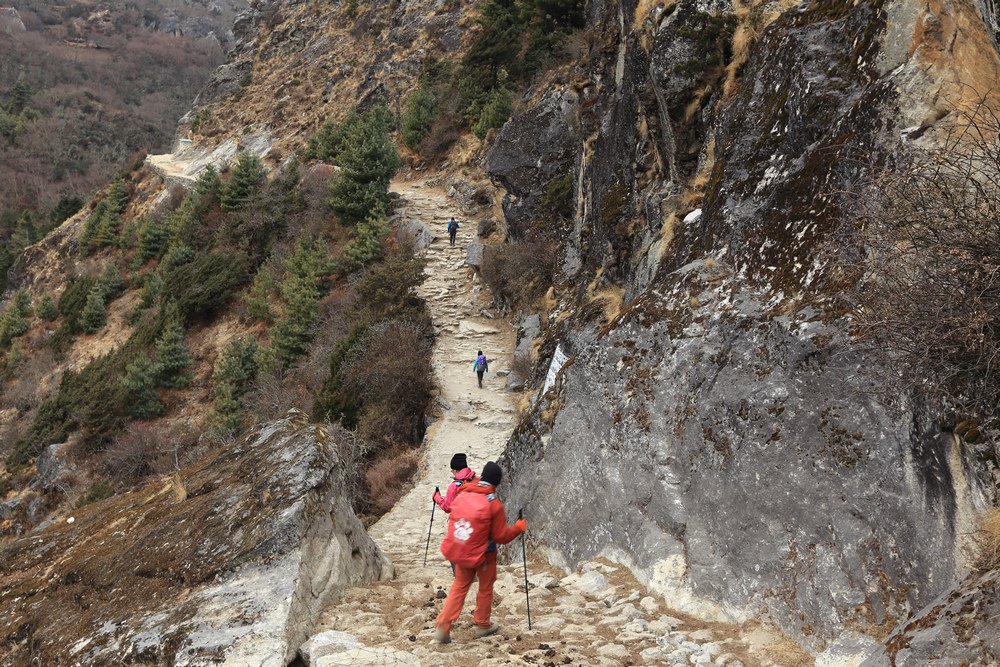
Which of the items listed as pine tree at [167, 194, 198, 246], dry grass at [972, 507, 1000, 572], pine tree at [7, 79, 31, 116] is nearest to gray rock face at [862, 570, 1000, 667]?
dry grass at [972, 507, 1000, 572]

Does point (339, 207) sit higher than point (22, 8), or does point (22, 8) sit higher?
point (22, 8)

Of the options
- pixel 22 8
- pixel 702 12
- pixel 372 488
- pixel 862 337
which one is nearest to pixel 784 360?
pixel 862 337

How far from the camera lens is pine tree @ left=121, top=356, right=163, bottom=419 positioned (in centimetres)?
2250

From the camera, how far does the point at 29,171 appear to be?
59062mm

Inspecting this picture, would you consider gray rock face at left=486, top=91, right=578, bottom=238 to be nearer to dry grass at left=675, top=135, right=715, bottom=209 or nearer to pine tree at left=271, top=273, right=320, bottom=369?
pine tree at left=271, top=273, right=320, bottom=369

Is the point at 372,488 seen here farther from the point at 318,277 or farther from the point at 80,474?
the point at 80,474

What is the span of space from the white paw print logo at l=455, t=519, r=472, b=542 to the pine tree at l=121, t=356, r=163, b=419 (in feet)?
67.2

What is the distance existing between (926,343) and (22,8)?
147 meters

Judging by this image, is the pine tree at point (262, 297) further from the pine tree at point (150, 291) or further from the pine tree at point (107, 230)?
the pine tree at point (107, 230)

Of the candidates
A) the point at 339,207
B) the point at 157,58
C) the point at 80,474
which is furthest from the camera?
the point at 157,58

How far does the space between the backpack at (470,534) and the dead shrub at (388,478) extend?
23.3 ft

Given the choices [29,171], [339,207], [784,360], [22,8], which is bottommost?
[784,360]

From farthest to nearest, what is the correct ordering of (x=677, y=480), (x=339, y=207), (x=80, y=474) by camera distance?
1. (x=339, y=207)
2. (x=80, y=474)
3. (x=677, y=480)

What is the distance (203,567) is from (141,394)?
19.1 metres
